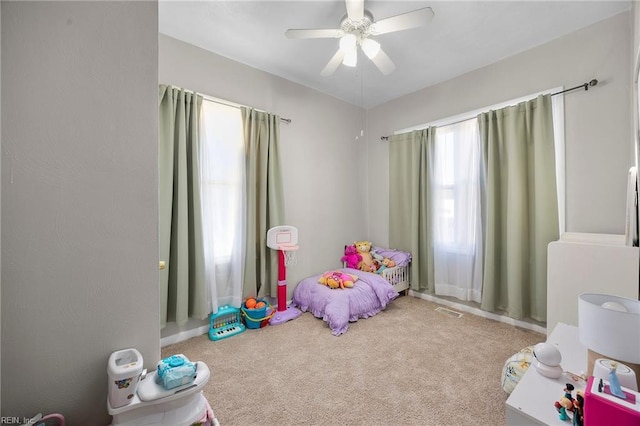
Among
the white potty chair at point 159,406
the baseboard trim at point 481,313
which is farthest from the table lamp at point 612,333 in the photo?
the baseboard trim at point 481,313

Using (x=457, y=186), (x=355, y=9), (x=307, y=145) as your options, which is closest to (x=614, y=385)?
(x=355, y=9)

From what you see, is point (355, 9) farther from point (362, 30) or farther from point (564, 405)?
point (564, 405)

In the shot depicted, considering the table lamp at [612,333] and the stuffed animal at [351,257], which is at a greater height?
the table lamp at [612,333]

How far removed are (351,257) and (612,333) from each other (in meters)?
→ 2.69

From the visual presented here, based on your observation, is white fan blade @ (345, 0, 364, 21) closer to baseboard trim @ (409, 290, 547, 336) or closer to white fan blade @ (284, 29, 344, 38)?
white fan blade @ (284, 29, 344, 38)

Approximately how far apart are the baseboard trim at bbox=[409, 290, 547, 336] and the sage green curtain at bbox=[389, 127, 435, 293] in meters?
0.11

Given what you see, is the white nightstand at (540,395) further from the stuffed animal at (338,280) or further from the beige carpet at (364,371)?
the stuffed animal at (338,280)

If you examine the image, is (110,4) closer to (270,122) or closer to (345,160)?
(270,122)

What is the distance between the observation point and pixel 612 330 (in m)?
0.83

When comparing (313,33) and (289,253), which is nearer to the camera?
(313,33)

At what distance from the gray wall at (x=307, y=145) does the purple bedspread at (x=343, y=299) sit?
0.92 ft

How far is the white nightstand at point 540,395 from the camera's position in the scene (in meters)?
0.82

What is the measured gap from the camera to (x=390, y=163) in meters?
3.57

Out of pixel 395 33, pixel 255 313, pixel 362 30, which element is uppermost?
pixel 395 33
